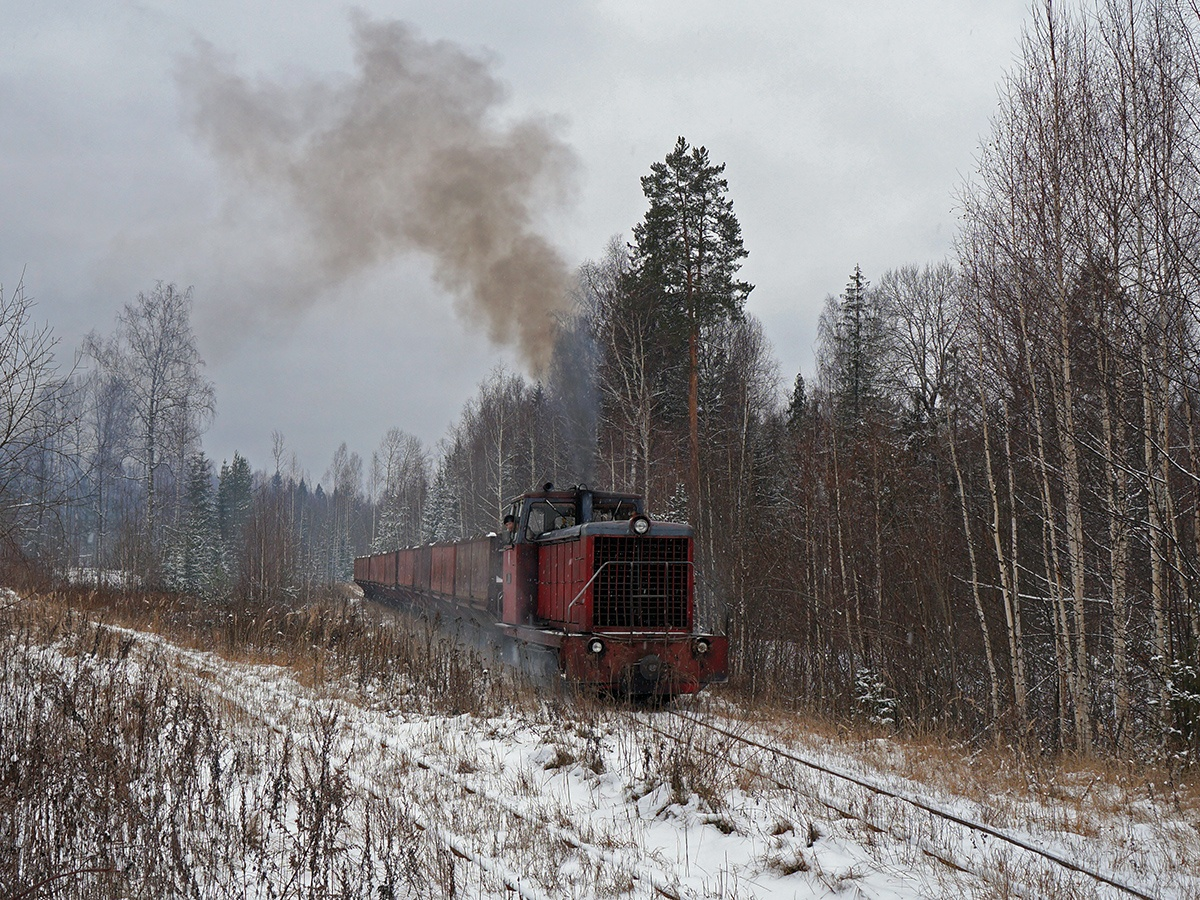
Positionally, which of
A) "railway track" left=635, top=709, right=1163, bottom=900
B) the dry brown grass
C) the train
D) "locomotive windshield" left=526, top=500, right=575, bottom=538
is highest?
"locomotive windshield" left=526, top=500, right=575, bottom=538

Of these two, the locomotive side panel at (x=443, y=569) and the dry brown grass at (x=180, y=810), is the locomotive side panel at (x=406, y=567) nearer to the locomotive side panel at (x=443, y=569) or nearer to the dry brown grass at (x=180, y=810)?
the locomotive side panel at (x=443, y=569)

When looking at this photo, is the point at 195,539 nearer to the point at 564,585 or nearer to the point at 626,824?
the point at 564,585

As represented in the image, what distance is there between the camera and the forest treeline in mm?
9414

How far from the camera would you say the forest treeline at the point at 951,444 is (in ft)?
30.9

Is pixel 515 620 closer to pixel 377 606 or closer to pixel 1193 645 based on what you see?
pixel 1193 645

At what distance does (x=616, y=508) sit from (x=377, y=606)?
2152 cm

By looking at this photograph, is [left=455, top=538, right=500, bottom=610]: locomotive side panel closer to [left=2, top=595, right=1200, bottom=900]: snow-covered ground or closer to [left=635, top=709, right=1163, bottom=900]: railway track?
[left=2, top=595, right=1200, bottom=900]: snow-covered ground

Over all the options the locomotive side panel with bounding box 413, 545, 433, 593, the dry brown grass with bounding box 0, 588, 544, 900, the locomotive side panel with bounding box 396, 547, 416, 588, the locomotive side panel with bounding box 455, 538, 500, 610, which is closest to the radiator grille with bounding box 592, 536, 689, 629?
the dry brown grass with bounding box 0, 588, 544, 900

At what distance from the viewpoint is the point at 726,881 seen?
479 cm

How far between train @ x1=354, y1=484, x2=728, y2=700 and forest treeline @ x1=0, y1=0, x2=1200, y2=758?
220 cm

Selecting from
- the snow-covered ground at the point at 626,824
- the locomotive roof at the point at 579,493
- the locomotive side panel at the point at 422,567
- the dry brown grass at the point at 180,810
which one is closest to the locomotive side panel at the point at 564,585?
the locomotive roof at the point at 579,493

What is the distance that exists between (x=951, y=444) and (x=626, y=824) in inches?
485

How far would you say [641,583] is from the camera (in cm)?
1162

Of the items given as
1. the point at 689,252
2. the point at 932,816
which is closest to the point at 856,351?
the point at 689,252
